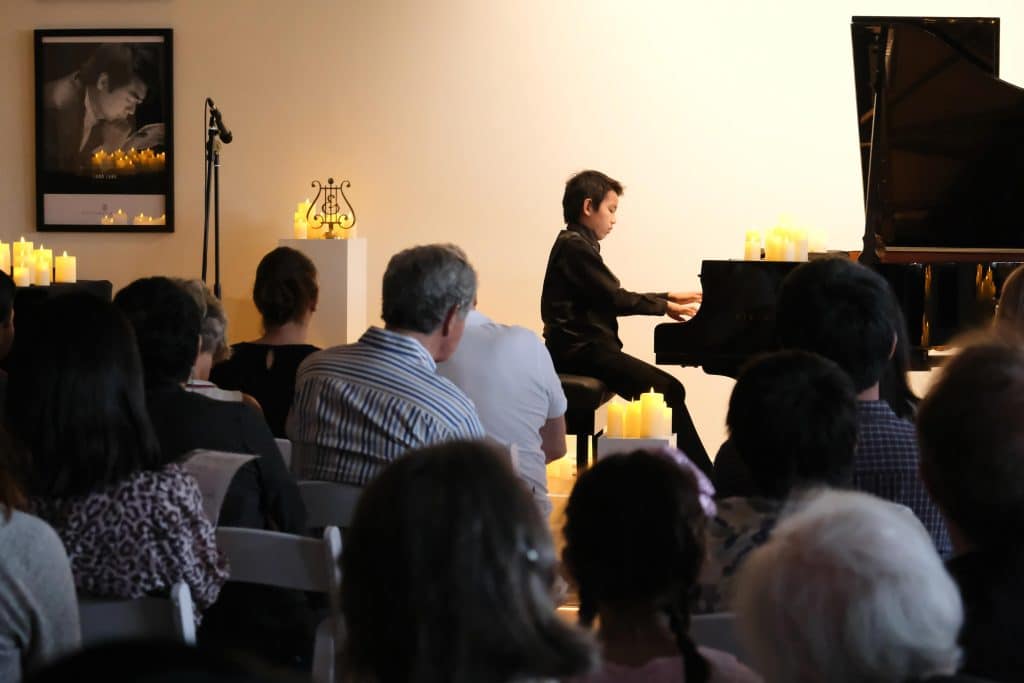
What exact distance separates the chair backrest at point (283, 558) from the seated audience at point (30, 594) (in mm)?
347

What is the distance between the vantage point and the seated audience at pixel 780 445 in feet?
6.64

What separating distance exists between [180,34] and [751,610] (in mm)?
6974

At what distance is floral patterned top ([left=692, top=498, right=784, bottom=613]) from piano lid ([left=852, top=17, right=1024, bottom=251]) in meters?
2.75

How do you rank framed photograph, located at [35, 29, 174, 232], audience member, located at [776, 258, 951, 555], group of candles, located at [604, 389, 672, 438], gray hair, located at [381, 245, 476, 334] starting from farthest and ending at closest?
framed photograph, located at [35, 29, 174, 232] → group of candles, located at [604, 389, 672, 438] → gray hair, located at [381, 245, 476, 334] → audience member, located at [776, 258, 951, 555]

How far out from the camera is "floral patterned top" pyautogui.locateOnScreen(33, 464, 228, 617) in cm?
202

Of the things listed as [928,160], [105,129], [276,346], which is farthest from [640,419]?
[105,129]

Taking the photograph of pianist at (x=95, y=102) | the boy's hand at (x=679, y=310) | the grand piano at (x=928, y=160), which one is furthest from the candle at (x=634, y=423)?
the photograph of pianist at (x=95, y=102)

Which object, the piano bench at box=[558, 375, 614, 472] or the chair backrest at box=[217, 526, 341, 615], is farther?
the piano bench at box=[558, 375, 614, 472]

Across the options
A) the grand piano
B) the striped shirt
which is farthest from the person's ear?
the grand piano

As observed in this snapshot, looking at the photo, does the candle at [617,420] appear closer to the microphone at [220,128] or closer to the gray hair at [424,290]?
the gray hair at [424,290]

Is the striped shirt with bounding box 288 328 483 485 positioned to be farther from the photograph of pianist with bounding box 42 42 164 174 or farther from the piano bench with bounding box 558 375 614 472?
the photograph of pianist with bounding box 42 42 164 174

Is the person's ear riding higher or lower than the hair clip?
higher

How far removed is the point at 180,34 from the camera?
24.8 ft

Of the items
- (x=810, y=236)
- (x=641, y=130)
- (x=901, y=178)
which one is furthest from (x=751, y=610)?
(x=641, y=130)
